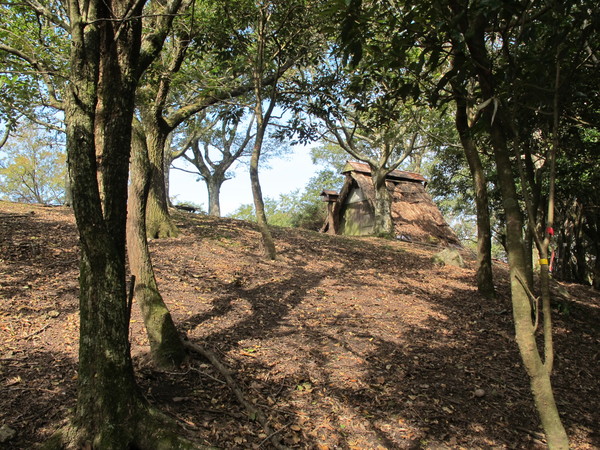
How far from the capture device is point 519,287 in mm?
2586

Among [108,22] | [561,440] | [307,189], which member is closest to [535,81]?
[561,440]

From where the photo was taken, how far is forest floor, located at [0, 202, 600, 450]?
3.72 m

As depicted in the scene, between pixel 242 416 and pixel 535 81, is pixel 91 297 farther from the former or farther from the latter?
pixel 535 81

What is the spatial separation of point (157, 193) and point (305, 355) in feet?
18.6

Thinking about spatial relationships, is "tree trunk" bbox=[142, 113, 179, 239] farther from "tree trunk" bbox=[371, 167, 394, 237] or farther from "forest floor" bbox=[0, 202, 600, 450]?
"tree trunk" bbox=[371, 167, 394, 237]

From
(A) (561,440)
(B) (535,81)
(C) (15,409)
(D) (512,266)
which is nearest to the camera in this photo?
(A) (561,440)

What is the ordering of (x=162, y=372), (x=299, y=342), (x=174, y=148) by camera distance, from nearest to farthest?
(x=162, y=372) < (x=299, y=342) < (x=174, y=148)

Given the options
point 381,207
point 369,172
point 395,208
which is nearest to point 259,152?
point 381,207

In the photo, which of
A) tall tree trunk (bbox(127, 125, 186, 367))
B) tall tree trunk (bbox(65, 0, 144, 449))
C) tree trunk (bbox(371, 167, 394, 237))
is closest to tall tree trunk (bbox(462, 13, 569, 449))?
tall tree trunk (bbox(65, 0, 144, 449))

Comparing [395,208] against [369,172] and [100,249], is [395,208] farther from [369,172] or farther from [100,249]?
[100,249]

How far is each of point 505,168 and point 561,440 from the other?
5.75 feet

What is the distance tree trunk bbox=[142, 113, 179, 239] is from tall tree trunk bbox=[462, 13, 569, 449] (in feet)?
22.2

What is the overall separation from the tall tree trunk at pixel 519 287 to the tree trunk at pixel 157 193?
6.77 metres

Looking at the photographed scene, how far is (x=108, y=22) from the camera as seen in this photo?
10.5 feet
